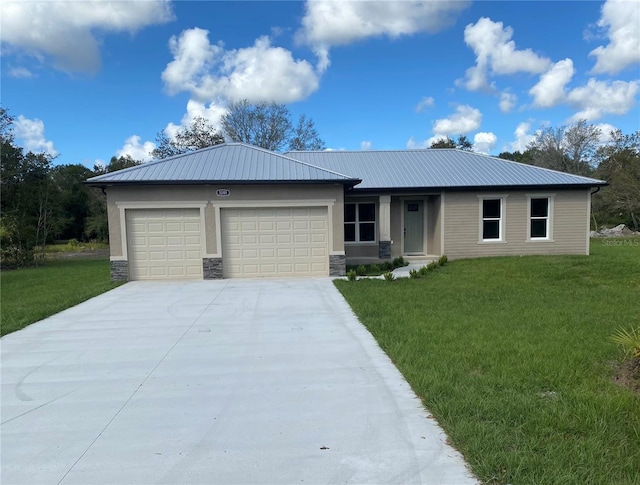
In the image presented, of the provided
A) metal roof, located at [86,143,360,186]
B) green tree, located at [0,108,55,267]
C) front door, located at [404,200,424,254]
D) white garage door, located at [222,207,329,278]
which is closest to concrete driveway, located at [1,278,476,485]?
white garage door, located at [222,207,329,278]

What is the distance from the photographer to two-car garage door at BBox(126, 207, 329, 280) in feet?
43.4

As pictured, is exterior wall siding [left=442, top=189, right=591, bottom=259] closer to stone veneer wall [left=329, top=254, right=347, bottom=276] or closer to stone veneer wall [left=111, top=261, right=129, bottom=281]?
stone veneer wall [left=329, top=254, right=347, bottom=276]

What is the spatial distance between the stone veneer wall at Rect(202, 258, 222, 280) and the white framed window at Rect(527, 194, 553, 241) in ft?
38.5

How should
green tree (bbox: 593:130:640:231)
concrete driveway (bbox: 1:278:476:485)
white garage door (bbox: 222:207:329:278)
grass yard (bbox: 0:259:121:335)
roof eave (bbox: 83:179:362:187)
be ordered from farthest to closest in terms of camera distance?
green tree (bbox: 593:130:640:231) < white garage door (bbox: 222:207:329:278) < roof eave (bbox: 83:179:362:187) < grass yard (bbox: 0:259:121:335) < concrete driveway (bbox: 1:278:476:485)

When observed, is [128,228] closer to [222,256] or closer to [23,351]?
[222,256]

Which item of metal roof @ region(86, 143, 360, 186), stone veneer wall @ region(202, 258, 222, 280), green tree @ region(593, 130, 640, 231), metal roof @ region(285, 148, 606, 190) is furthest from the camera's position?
green tree @ region(593, 130, 640, 231)

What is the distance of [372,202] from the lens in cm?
1759

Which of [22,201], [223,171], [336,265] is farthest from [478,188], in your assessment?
[22,201]

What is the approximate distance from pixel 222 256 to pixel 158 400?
29.4ft

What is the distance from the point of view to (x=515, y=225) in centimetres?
1709

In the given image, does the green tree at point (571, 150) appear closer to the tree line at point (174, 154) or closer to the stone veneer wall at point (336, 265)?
the tree line at point (174, 154)

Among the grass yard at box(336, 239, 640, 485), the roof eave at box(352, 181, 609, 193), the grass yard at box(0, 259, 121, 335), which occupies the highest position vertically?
the roof eave at box(352, 181, 609, 193)

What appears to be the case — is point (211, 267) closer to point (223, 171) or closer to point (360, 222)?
point (223, 171)

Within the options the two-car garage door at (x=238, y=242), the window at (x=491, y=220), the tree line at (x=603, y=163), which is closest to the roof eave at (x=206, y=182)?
the two-car garage door at (x=238, y=242)
